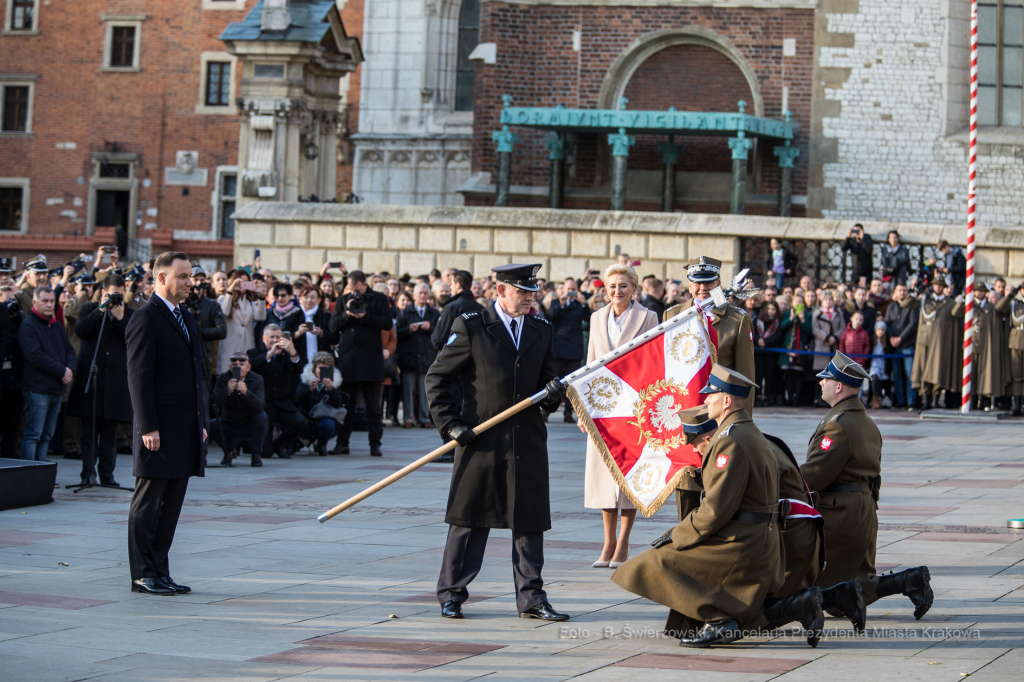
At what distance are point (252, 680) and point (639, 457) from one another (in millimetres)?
2981

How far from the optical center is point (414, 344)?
17000mm

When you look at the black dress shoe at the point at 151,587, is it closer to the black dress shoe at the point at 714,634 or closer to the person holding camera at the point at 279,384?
the black dress shoe at the point at 714,634

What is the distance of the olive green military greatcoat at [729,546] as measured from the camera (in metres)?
6.15

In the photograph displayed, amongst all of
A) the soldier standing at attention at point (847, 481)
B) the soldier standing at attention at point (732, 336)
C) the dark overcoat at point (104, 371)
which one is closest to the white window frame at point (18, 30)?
the dark overcoat at point (104, 371)

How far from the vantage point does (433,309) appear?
1742 centimetres

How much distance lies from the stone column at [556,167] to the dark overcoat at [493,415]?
71.1 ft

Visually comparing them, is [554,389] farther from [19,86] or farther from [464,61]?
[19,86]

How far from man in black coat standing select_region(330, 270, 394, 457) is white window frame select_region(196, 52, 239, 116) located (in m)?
34.7

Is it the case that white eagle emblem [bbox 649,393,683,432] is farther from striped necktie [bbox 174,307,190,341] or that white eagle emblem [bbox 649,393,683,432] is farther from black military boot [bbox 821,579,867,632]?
striped necktie [bbox 174,307,190,341]

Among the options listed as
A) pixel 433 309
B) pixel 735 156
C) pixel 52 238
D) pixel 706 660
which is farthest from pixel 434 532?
pixel 52 238

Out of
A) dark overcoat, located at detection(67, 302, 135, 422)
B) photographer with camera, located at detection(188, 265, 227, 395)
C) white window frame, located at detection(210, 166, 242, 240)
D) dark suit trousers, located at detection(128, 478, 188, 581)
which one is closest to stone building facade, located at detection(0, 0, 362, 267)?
white window frame, located at detection(210, 166, 242, 240)

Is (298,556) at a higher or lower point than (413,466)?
lower

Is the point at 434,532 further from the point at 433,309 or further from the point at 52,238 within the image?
the point at 52,238

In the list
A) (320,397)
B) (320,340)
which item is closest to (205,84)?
(320,340)
